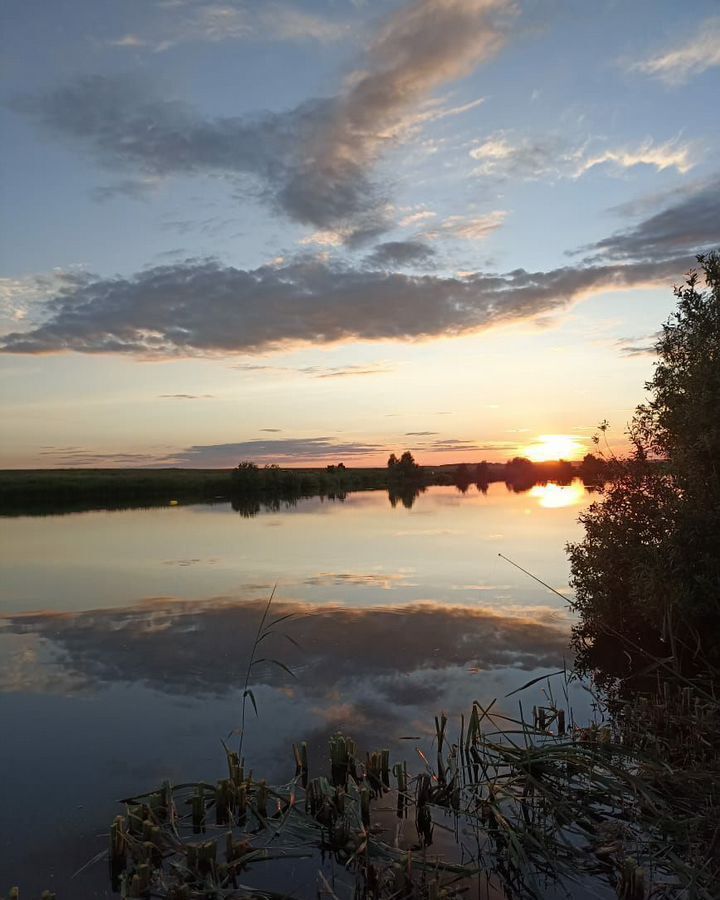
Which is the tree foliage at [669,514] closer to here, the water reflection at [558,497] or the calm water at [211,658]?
the calm water at [211,658]

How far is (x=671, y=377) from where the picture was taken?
45.6 feet

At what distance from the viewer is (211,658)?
40.8ft

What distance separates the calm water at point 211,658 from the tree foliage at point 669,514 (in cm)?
168

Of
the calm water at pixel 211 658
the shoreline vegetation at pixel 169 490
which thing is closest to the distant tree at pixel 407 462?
the shoreline vegetation at pixel 169 490

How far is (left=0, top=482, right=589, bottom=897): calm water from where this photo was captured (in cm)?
757

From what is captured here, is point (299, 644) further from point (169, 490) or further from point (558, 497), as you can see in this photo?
point (169, 490)

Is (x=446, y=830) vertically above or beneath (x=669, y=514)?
beneath

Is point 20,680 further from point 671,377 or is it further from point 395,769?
point 671,377

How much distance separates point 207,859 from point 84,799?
8.61 ft

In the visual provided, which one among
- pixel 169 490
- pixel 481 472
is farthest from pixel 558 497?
pixel 481 472

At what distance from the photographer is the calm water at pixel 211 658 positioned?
24.8 feet

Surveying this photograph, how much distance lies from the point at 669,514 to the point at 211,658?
9.31m

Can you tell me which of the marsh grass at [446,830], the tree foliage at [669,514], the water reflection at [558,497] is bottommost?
the water reflection at [558,497]

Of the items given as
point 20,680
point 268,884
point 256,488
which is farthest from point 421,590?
point 256,488
